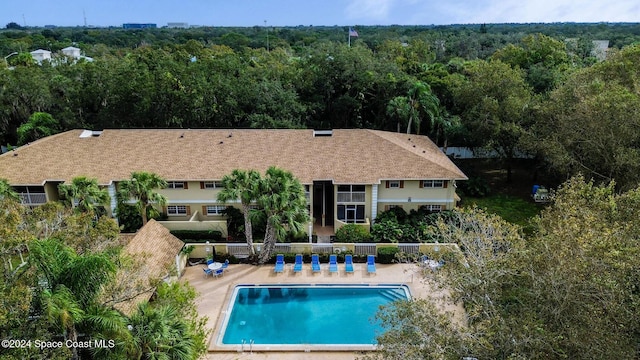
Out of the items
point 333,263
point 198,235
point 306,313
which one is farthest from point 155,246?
point 333,263

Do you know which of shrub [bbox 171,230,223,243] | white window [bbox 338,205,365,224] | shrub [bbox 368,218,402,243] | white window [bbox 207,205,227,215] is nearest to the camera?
Result: shrub [bbox 368,218,402,243]

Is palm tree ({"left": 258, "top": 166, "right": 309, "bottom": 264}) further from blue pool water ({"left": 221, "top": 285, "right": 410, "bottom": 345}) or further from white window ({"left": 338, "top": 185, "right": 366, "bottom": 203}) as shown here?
white window ({"left": 338, "top": 185, "right": 366, "bottom": 203})

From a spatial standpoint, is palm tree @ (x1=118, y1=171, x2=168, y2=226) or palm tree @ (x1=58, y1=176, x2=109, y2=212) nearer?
palm tree @ (x1=58, y1=176, x2=109, y2=212)

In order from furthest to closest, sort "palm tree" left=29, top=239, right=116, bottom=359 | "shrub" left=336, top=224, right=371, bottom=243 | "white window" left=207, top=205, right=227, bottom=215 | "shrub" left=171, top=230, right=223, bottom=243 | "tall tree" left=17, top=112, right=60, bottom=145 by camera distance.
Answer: "tall tree" left=17, top=112, right=60, bottom=145
"white window" left=207, top=205, right=227, bottom=215
"shrub" left=171, top=230, right=223, bottom=243
"shrub" left=336, top=224, right=371, bottom=243
"palm tree" left=29, top=239, right=116, bottom=359

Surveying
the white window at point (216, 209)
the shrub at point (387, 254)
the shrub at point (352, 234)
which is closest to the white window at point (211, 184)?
the white window at point (216, 209)

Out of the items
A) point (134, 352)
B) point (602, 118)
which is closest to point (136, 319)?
point (134, 352)

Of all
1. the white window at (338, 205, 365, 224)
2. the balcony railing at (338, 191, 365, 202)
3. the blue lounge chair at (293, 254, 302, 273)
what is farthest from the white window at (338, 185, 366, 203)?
the blue lounge chair at (293, 254, 302, 273)

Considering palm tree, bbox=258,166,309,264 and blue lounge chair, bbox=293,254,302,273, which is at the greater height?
palm tree, bbox=258,166,309,264

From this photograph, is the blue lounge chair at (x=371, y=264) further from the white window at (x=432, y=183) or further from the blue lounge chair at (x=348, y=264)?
the white window at (x=432, y=183)
